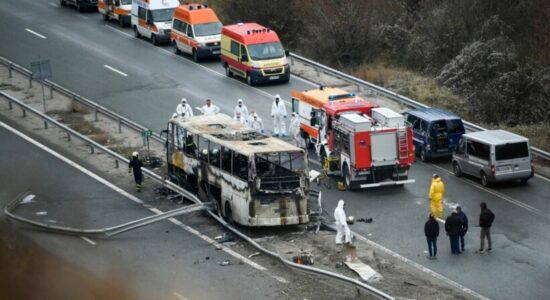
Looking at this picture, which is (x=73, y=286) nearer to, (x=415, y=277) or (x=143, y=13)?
(x=415, y=277)

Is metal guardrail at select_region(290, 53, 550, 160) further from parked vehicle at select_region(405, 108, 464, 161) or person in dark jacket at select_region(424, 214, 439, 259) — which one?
person in dark jacket at select_region(424, 214, 439, 259)

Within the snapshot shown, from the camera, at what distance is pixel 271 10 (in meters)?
49.7

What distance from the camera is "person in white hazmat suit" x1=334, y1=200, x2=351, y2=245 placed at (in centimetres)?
2228

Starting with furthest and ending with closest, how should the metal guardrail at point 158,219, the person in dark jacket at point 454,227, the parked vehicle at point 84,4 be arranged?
the parked vehicle at point 84,4 → the person in dark jacket at point 454,227 → the metal guardrail at point 158,219

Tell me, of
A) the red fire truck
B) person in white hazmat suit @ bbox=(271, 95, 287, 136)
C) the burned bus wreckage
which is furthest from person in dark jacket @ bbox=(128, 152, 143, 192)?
person in white hazmat suit @ bbox=(271, 95, 287, 136)

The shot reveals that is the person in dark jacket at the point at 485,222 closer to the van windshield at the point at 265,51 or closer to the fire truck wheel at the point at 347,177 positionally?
the fire truck wheel at the point at 347,177

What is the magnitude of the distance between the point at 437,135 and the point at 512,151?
3.34 m

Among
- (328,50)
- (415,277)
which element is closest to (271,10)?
(328,50)

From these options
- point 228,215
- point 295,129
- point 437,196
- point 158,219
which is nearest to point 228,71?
point 295,129

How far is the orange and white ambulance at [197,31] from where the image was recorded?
42625mm

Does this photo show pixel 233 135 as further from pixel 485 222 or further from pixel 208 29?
pixel 208 29

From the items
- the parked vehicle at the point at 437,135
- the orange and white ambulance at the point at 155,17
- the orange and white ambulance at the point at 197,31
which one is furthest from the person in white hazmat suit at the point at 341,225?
the orange and white ambulance at the point at 155,17

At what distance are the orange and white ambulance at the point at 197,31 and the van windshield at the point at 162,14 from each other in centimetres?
186

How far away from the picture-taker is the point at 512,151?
89.1 ft
